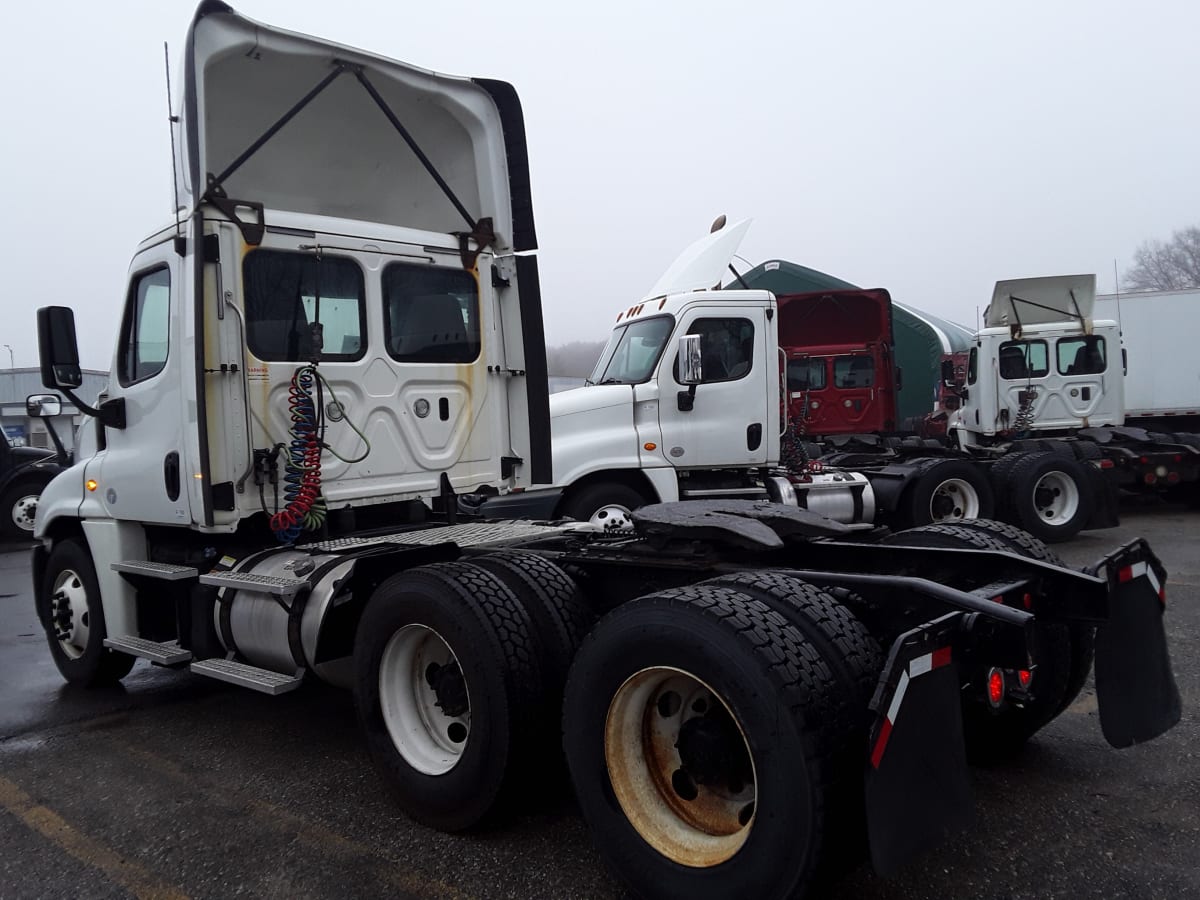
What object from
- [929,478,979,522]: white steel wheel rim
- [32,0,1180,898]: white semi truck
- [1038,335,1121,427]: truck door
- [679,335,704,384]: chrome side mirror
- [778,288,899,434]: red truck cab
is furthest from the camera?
[1038,335,1121,427]: truck door

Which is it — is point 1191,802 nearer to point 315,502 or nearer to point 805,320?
point 315,502

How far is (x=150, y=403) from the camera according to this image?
196 inches

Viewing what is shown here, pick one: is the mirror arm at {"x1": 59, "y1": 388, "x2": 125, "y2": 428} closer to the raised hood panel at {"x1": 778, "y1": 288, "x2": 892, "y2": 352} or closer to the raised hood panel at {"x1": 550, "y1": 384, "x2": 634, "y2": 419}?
the raised hood panel at {"x1": 550, "y1": 384, "x2": 634, "y2": 419}

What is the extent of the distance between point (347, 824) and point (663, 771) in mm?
1454

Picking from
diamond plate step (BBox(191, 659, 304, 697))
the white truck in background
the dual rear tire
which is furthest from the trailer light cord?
the white truck in background

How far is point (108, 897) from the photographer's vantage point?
10.4 ft

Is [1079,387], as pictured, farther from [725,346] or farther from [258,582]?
[258,582]

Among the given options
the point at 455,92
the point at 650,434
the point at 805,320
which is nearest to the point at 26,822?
the point at 455,92

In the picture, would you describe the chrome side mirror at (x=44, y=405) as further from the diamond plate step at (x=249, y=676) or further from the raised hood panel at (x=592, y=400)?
the raised hood panel at (x=592, y=400)

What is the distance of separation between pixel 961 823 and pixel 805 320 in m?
10.6

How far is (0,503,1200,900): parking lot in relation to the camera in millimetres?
3088

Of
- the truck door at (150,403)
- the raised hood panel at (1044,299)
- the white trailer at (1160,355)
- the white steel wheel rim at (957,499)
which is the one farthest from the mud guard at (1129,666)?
the white trailer at (1160,355)

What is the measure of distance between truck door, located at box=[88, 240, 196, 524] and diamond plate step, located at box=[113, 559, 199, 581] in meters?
0.25

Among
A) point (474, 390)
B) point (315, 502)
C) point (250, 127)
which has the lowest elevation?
point (315, 502)
